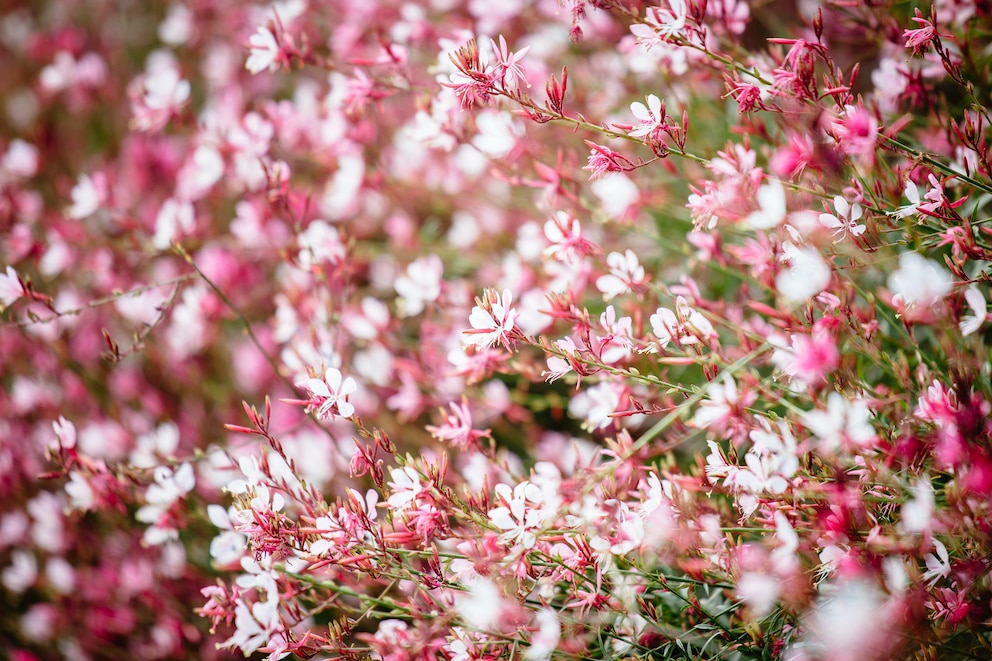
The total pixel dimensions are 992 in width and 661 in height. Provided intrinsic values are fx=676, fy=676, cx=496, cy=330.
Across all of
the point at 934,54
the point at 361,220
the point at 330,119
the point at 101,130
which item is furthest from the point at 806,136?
the point at 101,130

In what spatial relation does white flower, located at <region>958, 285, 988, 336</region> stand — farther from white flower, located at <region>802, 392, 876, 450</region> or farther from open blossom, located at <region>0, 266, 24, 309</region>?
open blossom, located at <region>0, 266, 24, 309</region>

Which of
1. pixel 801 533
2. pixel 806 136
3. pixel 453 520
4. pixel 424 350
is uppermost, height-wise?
pixel 806 136

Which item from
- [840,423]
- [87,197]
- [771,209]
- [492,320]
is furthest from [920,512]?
[87,197]

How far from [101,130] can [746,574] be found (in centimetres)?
228

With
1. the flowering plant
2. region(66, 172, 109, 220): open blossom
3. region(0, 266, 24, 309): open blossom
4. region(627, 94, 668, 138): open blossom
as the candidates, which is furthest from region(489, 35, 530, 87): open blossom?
region(66, 172, 109, 220): open blossom

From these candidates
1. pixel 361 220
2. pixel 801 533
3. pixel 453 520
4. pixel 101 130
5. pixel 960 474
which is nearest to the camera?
pixel 960 474

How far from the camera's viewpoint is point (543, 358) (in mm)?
1359

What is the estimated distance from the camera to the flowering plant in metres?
0.74

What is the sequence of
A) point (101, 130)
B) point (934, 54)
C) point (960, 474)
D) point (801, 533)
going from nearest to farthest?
point (960, 474) → point (801, 533) → point (934, 54) → point (101, 130)

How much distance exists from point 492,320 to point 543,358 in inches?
23.0

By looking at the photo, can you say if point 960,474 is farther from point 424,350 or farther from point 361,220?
point 361,220

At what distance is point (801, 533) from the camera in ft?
2.69

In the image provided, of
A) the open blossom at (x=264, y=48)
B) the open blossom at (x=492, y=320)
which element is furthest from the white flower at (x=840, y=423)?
the open blossom at (x=264, y=48)

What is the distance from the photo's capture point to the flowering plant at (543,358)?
0.74 metres
